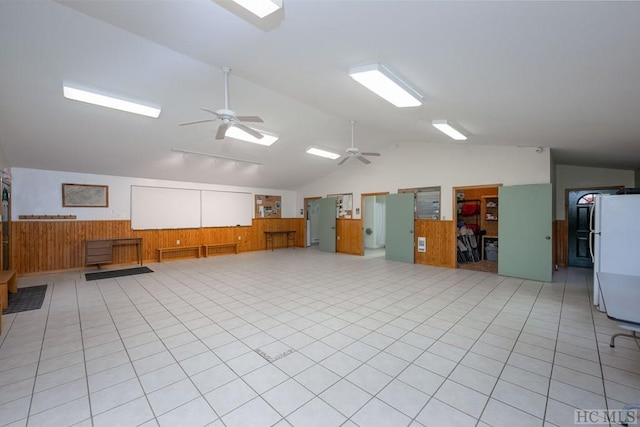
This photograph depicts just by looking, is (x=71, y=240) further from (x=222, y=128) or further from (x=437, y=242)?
(x=437, y=242)

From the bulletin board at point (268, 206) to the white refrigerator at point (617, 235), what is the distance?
8.93 metres

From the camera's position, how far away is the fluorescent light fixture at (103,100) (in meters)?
3.42

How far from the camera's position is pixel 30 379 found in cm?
227

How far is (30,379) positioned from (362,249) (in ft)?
24.7

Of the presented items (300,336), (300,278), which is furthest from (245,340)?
(300,278)

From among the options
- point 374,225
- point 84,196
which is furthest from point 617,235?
point 84,196

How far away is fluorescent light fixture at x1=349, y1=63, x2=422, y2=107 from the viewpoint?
2.53m

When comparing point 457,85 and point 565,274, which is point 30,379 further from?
point 565,274

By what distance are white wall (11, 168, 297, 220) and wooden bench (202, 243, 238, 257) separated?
87.5 inches

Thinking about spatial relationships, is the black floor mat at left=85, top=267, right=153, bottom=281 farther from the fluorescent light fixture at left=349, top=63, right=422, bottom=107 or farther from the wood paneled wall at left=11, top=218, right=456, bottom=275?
the fluorescent light fixture at left=349, top=63, right=422, bottom=107

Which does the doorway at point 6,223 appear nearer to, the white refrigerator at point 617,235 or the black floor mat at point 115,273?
the black floor mat at point 115,273

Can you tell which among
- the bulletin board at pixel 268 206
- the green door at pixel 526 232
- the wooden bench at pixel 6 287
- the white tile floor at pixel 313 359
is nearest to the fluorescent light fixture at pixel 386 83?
the white tile floor at pixel 313 359

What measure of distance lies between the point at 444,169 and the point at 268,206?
21.1 feet

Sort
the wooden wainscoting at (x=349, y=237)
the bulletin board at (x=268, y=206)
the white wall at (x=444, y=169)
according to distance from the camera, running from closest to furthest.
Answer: the white wall at (x=444, y=169) < the wooden wainscoting at (x=349, y=237) < the bulletin board at (x=268, y=206)
